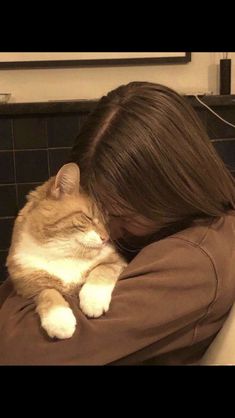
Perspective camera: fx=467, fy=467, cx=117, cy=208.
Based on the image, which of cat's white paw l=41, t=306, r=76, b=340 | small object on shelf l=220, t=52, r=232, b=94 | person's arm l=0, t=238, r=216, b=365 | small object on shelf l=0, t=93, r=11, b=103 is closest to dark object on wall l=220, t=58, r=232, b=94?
small object on shelf l=220, t=52, r=232, b=94

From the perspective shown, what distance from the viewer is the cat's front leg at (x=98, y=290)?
88 cm

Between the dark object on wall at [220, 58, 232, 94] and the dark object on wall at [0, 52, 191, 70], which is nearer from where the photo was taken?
the dark object on wall at [0, 52, 191, 70]

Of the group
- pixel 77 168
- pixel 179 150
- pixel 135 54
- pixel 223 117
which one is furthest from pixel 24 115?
pixel 179 150

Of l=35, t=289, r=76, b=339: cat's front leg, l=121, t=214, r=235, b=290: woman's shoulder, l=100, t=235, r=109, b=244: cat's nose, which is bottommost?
l=35, t=289, r=76, b=339: cat's front leg

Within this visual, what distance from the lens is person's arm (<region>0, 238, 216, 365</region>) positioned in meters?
0.84

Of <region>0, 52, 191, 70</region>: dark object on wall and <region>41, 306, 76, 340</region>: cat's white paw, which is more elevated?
<region>0, 52, 191, 70</region>: dark object on wall

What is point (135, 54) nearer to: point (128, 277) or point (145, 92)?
point (145, 92)

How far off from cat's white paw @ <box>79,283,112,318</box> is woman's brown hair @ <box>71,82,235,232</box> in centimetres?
18

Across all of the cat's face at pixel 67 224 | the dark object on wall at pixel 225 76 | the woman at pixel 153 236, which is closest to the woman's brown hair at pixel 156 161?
the woman at pixel 153 236

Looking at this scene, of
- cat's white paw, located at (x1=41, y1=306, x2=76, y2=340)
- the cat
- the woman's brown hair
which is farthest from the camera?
the cat

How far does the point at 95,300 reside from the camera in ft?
2.91

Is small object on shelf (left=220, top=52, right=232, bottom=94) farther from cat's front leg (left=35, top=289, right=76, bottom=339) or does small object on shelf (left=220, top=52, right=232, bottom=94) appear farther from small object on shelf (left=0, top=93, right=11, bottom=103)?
cat's front leg (left=35, top=289, right=76, bottom=339)

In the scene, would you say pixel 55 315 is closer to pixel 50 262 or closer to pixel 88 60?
pixel 50 262

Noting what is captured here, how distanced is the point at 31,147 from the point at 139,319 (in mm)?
1560
